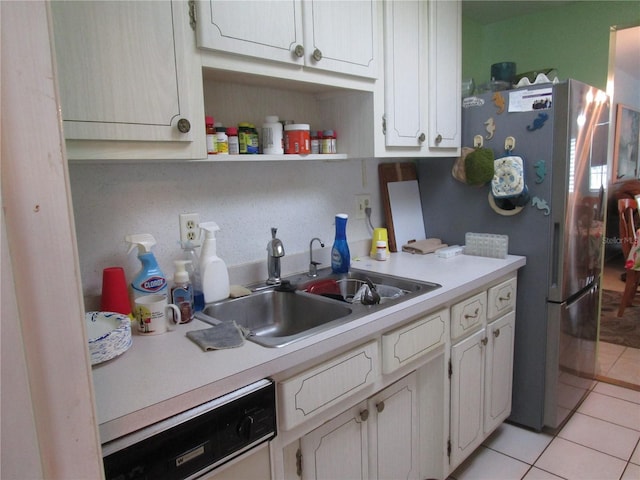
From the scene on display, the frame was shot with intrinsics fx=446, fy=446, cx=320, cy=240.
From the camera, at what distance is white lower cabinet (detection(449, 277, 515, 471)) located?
174 centimetres

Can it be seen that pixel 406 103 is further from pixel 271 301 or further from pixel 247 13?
pixel 271 301

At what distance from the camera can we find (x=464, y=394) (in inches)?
70.2

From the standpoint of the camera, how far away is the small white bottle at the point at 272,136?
1.57 metres

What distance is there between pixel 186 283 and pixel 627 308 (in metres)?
3.97

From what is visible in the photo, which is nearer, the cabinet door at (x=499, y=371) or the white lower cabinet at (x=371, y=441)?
the white lower cabinet at (x=371, y=441)

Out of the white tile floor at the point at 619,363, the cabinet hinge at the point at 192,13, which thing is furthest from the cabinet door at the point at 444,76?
the white tile floor at the point at 619,363

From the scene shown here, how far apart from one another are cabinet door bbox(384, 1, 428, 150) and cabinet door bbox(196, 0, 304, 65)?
0.48 m

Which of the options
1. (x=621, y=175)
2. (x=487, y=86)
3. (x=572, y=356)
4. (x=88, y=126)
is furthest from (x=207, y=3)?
(x=621, y=175)

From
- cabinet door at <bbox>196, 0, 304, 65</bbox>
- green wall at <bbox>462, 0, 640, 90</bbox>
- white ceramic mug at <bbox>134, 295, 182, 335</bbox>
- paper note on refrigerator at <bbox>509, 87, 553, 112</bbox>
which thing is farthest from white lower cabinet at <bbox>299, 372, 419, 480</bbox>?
green wall at <bbox>462, 0, 640, 90</bbox>

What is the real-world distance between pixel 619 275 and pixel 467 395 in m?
4.21

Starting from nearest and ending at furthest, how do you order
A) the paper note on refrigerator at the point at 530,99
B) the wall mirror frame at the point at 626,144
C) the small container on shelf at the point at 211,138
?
the small container on shelf at the point at 211,138, the paper note on refrigerator at the point at 530,99, the wall mirror frame at the point at 626,144

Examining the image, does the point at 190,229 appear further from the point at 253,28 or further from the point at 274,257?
the point at 253,28

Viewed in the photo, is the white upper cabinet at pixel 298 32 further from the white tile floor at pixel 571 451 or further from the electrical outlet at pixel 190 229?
the white tile floor at pixel 571 451

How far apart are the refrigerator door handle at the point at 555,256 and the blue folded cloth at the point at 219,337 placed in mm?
1523
